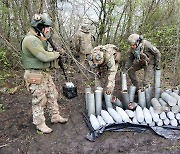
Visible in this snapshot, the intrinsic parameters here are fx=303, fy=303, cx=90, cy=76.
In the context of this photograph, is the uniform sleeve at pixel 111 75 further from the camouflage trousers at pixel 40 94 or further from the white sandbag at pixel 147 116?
the camouflage trousers at pixel 40 94

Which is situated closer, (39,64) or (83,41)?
(39,64)

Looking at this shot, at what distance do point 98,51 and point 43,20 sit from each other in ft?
4.21

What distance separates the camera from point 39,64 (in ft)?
15.2

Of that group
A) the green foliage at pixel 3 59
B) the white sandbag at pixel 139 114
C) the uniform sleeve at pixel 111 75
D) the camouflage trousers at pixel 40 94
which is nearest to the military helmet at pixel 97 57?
the uniform sleeve at pixel 111 75

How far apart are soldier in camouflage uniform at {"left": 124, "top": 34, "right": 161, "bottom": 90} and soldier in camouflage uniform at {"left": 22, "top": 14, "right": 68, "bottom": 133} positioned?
1474mm

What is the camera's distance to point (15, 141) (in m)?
4.75

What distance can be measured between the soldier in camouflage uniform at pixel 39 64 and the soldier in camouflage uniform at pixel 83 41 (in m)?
2.09

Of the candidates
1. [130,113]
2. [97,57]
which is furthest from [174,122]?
[97,57]

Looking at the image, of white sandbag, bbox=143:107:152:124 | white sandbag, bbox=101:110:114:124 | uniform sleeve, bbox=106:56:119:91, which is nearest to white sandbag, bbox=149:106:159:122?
white sandbag, bbox=143:107:152:124

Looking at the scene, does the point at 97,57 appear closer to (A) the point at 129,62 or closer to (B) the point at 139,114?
(A) the point at 129,62

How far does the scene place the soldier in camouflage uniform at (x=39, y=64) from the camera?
14.6 feet

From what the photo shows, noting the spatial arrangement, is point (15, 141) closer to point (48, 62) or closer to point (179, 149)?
point (48, 62)

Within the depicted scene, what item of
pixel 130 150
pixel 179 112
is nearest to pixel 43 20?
pixel 130 150

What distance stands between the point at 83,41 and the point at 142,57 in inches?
69.5
